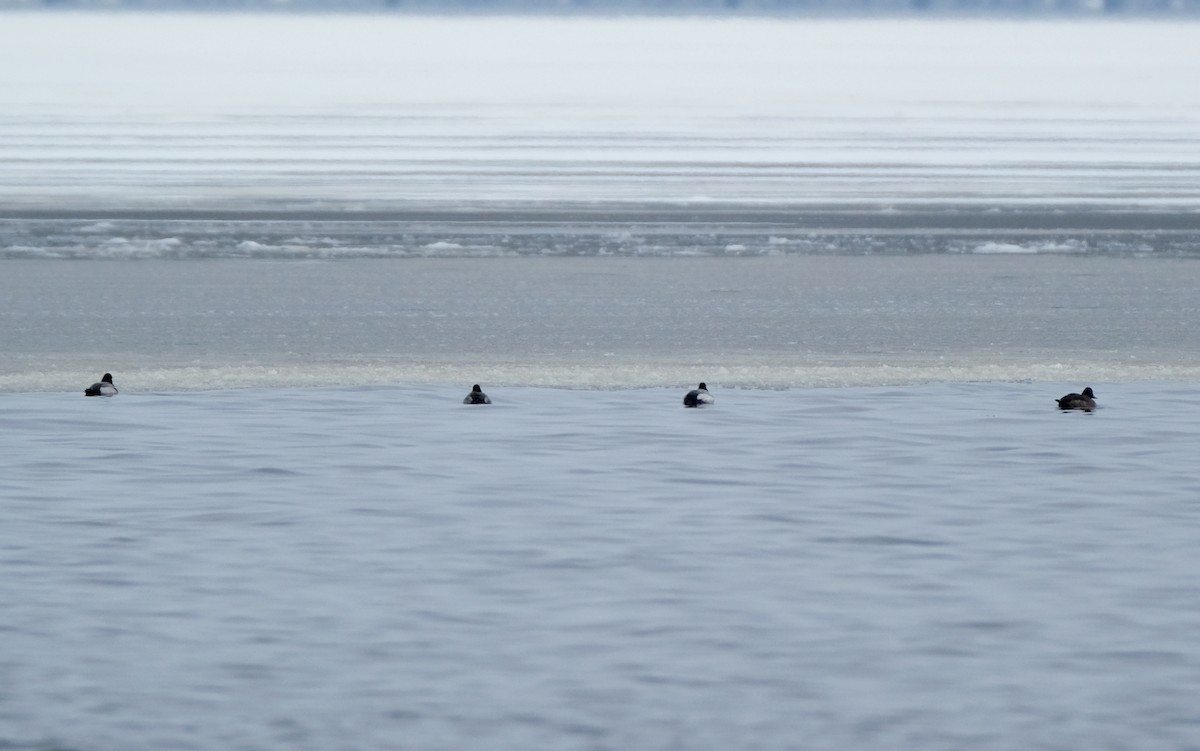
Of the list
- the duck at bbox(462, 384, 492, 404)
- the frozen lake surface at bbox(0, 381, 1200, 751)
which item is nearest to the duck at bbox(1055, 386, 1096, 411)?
the frozen lake surface at bbox(0, 381, 1200, 751)

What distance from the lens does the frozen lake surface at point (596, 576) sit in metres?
4.58

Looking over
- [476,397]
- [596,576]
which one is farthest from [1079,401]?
[596,576]

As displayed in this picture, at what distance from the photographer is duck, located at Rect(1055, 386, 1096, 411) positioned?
28.3ft

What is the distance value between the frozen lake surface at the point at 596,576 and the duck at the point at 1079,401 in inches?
3.5

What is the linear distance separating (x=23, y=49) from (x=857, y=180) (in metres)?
36.8

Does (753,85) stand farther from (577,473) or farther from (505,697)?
(505,697)

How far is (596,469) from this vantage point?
746 cm

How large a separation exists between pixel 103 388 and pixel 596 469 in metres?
2.87

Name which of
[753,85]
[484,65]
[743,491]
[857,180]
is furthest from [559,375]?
[484,65]

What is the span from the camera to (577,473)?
7391 millimetres

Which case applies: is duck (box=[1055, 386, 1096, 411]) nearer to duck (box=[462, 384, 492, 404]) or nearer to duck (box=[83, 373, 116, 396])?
duck (box=[462, 384, 492, 404])

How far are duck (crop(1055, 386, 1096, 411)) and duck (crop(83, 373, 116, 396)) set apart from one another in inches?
184

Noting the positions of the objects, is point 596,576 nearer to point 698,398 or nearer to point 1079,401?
point 698,398

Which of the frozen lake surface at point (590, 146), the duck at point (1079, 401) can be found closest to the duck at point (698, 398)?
the duck at point (1079, 401)
